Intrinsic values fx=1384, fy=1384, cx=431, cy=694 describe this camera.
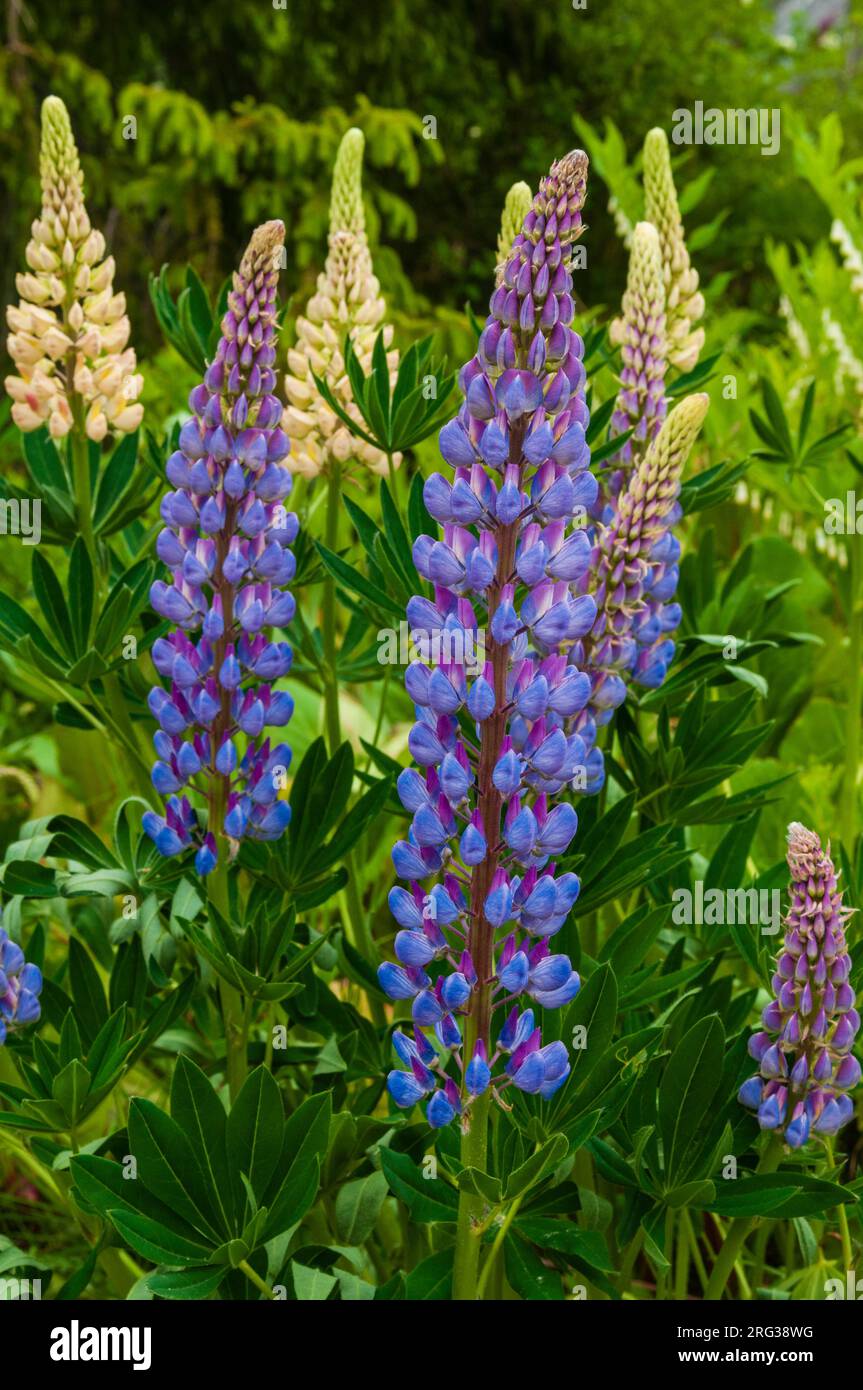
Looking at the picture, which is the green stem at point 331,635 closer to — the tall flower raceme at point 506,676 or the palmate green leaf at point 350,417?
the palmate green leaf at point 350,417

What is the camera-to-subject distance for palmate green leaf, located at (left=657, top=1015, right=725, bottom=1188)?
1415mm

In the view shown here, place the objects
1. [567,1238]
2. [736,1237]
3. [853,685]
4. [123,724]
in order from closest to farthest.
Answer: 1. [567,1238]
2. [736,1237]
3. [123,724]
4. [853,685]

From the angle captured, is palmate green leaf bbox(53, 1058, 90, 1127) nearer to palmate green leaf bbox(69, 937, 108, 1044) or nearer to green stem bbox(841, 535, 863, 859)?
palmate green leaf bbox(69, 937, 108, 1044)

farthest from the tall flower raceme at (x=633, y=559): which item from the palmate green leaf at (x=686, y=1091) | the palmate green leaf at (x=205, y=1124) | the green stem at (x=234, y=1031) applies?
the palmate green leaf at (x=205, y=1124)

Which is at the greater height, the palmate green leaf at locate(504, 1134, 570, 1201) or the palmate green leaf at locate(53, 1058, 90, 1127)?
the palmate green leaf at locate(53, 1058, 90, 1127)

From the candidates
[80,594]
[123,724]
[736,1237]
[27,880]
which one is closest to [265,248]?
[80,594]

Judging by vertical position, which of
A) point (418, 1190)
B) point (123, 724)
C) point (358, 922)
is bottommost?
point (418, 1190)

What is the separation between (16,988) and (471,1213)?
57 cm

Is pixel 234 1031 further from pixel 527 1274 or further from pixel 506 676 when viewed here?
pixel 506 676

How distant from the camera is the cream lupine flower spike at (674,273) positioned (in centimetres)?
198

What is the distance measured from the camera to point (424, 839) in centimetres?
118

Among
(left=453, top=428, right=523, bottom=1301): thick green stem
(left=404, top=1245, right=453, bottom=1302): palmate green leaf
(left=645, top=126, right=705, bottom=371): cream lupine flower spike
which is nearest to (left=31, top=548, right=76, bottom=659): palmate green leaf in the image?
(left=453, top=428, right=523, bottom=1301): thick green stem

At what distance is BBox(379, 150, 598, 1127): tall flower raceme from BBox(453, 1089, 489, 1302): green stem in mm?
13

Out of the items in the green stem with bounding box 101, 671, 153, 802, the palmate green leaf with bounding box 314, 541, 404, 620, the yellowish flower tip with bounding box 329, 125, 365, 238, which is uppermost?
the yellowish flower tip with bounding box 329, 125, 365, 238
